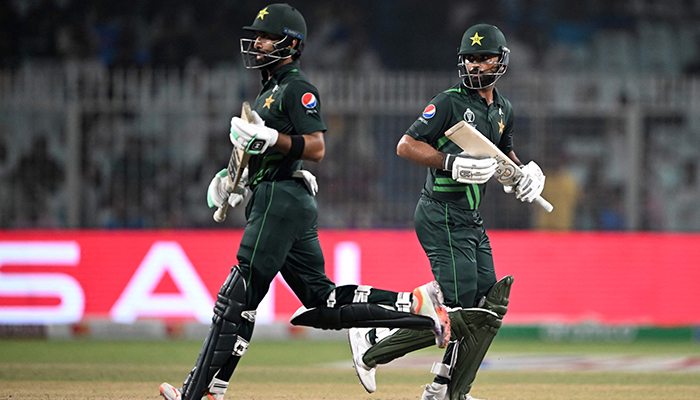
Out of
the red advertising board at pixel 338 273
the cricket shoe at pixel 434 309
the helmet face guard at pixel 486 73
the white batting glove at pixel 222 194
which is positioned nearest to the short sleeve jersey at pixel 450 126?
the helmet face guard at pixel 486 73

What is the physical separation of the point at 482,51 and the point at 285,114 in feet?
4.58

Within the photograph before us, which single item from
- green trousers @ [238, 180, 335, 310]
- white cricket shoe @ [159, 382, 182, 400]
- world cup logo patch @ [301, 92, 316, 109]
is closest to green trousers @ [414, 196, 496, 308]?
green trousers @ [238, 180, 335, 310]

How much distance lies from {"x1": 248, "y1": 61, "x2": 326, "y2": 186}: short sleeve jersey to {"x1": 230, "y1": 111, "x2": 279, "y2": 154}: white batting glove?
0.60ft

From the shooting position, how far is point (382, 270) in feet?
36.0

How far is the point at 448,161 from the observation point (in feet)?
18.2

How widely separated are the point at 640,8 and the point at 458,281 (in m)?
14.4

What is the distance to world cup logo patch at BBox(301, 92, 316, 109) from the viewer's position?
201 inches

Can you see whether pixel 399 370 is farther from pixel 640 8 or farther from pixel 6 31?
pixel 640 8

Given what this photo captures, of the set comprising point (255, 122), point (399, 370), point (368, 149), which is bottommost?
point (399, 370)

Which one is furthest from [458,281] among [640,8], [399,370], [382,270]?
[640,8]

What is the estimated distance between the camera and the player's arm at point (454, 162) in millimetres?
5500

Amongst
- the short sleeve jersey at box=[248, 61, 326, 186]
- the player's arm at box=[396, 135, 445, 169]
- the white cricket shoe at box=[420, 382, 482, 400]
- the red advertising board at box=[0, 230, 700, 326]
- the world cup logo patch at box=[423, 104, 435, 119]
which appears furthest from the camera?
the red advertising board at box=[0, 230, 700, 326]

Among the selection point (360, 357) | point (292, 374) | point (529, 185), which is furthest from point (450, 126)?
point (292, 374)

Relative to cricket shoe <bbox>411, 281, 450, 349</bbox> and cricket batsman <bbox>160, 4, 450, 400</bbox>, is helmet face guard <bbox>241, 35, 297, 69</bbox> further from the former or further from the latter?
cricket shoe <bbox>411, 281, 450, 349</bbox>
